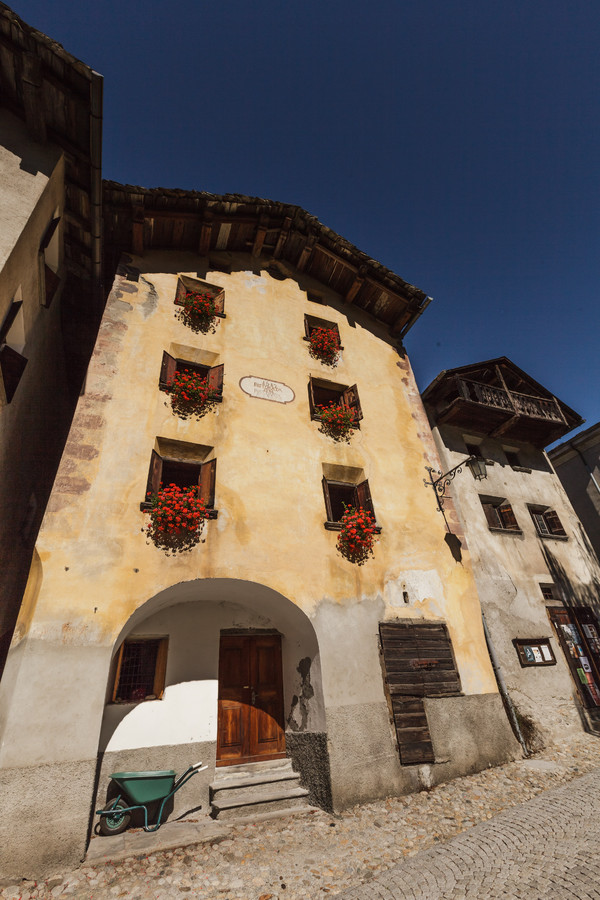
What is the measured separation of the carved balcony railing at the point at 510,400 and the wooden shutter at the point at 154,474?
36.0 ft

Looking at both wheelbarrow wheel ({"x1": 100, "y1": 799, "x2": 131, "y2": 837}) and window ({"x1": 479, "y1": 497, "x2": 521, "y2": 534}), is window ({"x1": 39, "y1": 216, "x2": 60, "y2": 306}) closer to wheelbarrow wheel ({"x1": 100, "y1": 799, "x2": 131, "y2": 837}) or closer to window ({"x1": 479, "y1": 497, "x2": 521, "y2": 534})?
wheelbarrow wheel ({"x1": 100, "y1": 799, "x2": 131, "y2": 837})

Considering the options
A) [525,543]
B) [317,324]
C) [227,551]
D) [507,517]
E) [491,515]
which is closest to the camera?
[227,551]

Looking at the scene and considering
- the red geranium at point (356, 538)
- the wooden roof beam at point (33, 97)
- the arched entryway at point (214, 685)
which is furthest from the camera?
the red geranium at point (356, 538)

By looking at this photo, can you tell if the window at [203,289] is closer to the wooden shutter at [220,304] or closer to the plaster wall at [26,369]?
the wooden shutter at [220,304]

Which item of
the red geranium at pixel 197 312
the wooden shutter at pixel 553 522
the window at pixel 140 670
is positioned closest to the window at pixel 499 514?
the wooden shutter at pixel 553 522

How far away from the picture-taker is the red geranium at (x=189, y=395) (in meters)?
9.02

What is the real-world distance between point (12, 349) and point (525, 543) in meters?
14.8

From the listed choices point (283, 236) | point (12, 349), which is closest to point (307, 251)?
point (283, 236)

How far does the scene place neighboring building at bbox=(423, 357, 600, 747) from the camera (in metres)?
11.1

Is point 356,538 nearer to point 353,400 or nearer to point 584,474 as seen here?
point 353,400

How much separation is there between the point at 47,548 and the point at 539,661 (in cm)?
1256

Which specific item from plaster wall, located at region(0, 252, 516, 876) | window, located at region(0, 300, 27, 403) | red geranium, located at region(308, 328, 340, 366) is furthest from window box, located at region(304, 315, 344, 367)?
window, located at region(0, 300, 27, 403)

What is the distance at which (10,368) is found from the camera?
22.8ft

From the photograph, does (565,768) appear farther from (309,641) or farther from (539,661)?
(309,641)
